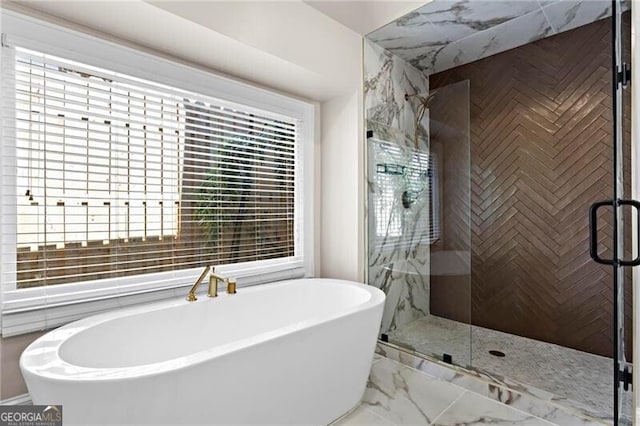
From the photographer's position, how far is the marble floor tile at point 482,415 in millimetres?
1822

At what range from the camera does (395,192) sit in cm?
288

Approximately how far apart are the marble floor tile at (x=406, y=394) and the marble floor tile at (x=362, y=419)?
0.04 m

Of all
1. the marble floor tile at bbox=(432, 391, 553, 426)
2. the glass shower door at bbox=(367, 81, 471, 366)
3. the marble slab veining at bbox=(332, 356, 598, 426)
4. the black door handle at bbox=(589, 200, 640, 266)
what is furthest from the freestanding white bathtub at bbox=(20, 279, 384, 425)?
the black door handle at bbox=(589, 200, 640, 266)

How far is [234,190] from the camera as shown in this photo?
8.01 feet

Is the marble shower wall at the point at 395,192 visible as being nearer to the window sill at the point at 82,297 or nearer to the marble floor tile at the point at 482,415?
the marble floor tile at the point at 482,415

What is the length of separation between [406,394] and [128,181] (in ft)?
6.73

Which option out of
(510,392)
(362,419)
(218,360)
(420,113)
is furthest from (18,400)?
(420,113)

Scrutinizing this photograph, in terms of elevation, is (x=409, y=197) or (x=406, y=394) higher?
(x=409, y=197)

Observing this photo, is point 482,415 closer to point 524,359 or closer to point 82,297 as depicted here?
point 524,359

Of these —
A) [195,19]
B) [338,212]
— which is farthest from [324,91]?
[195,19]

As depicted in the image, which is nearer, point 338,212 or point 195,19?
point 195,19

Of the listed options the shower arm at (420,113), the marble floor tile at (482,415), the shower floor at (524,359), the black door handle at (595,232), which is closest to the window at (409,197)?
the shower arm at (420,113)

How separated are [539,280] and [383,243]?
1.28 metres

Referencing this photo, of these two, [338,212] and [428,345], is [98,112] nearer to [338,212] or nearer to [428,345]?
[338,212]
